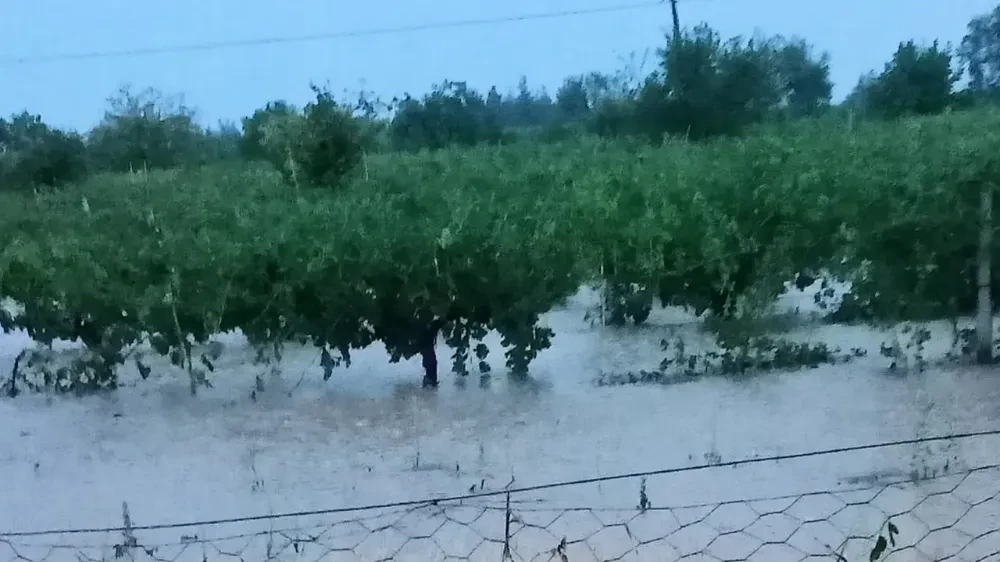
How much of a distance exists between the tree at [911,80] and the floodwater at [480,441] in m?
1.25

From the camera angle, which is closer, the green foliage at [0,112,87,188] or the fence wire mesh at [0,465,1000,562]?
the fence wire mesh at [0,465,1000,562]

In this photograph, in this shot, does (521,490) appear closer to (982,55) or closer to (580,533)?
(580,533)

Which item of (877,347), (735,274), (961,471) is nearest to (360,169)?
(735,274)

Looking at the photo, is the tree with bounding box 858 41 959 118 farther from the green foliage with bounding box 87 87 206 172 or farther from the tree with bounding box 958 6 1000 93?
the green foliage with bounding box 87 87 206 172

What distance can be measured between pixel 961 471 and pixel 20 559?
230 centimetres

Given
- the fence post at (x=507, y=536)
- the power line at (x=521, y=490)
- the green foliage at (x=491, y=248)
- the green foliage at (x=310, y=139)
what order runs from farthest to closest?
1. the green foliage at (x=310, y=139)
2. the green foliage at (x=491, y=248)
3. the power line at (x=521, y=490)
4. the fence post at (x=507, y=536)

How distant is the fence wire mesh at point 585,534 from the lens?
2.49 m

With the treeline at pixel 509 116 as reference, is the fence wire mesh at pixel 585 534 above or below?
below

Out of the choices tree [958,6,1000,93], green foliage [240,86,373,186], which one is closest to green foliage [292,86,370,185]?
green foliage [240,86,373,186]

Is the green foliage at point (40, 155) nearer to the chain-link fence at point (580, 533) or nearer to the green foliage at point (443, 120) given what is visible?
the green foliage at point (443, 120)

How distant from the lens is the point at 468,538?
255 centimetres

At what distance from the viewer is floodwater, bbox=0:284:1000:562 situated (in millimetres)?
2688

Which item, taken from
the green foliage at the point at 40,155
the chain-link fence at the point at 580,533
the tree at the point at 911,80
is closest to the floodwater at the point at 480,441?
the chain-link fence at the point at 580,533

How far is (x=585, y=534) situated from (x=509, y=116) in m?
2.35
